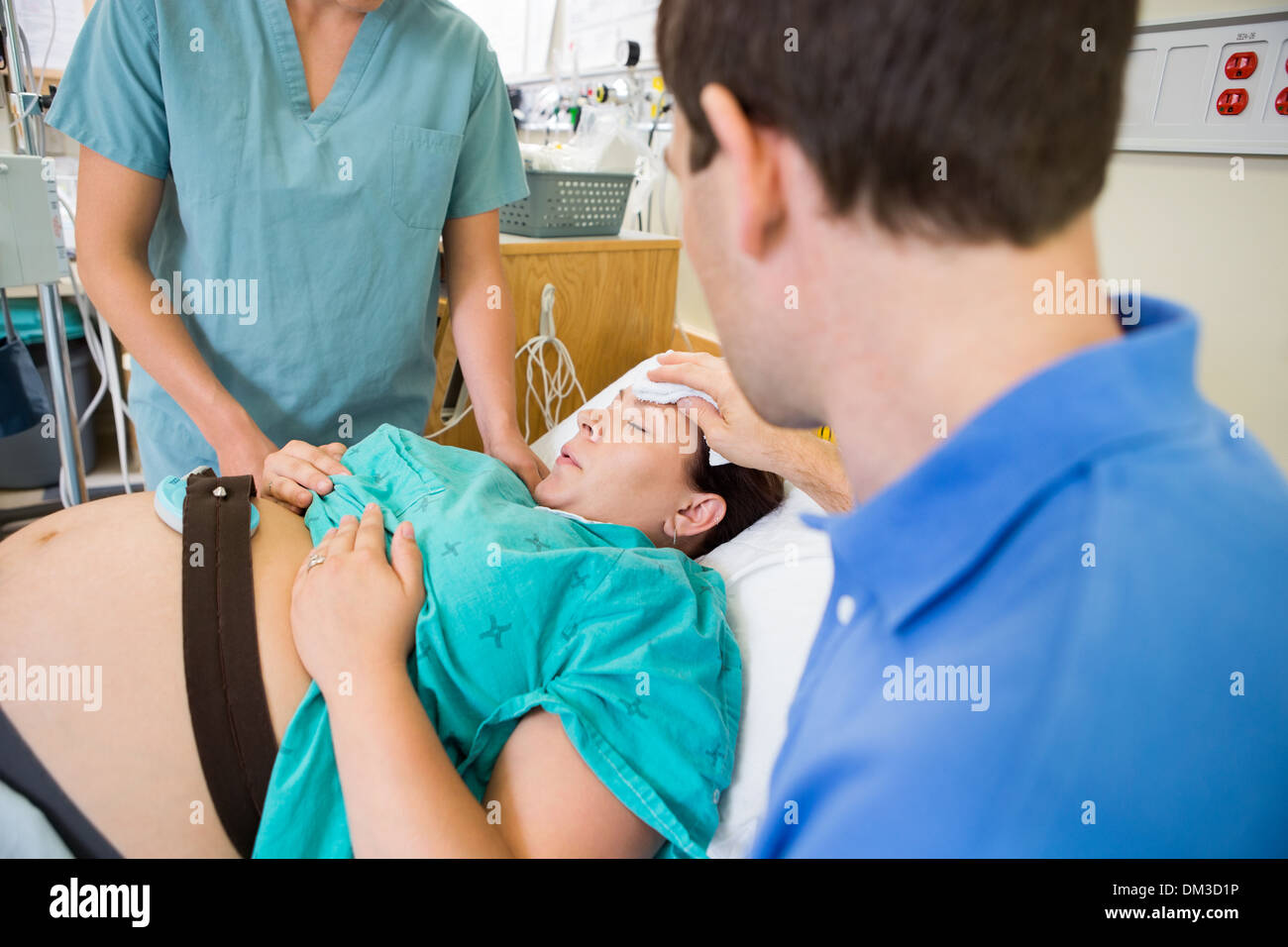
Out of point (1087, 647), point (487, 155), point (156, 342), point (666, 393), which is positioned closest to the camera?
point (1087, 647)

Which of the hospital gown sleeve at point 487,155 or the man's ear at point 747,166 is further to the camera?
the hospital gown sleeve at point 487,155

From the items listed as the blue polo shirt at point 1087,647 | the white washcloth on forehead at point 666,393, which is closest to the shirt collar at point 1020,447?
the blue polo shirt at point 1087,647

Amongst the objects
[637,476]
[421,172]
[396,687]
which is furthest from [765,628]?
[421,172]

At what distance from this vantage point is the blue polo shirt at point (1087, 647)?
389 mm

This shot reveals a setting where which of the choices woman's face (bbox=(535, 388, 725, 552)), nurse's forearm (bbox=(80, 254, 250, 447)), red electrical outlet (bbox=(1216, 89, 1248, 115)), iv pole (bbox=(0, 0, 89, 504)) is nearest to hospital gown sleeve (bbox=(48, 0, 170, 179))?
nurse's forearm (bbox=(80, 254, 250, 447))

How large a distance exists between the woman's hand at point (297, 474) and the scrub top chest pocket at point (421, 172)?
0.42 m

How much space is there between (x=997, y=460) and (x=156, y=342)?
1199 millimetres

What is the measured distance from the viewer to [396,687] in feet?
2.79

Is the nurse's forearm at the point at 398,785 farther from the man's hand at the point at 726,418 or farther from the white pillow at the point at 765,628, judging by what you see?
the man's hand at the point at 726,418

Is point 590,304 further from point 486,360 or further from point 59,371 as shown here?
point 59,371

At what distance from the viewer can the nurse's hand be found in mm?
A: 1438

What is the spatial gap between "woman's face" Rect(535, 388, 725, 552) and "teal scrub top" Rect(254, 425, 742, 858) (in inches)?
7.7

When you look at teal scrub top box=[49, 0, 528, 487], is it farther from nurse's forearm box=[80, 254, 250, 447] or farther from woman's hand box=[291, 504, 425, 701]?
woman's hand box=[291, 504, 425, 701]
